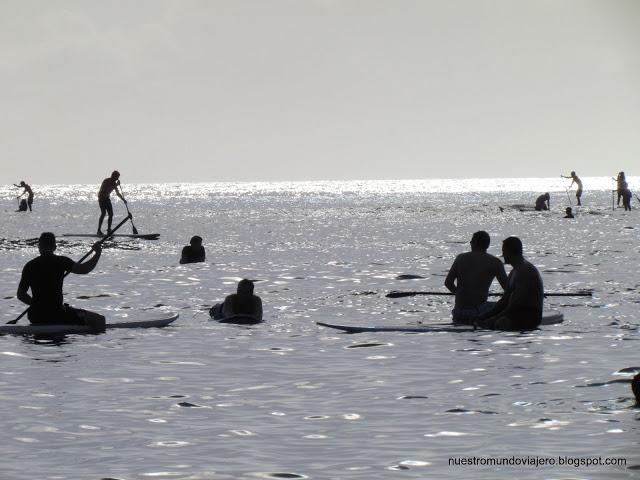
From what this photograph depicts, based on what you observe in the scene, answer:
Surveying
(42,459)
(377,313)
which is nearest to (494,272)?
(377,313)

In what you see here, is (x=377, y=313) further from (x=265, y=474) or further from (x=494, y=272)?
(x=265, y=474)

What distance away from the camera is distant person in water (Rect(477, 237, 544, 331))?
16.6 metres

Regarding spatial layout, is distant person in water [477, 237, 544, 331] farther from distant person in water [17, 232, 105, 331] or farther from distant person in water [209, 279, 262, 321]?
distant person in water [17, 232, 105, 331]

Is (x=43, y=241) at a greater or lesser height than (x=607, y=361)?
greater

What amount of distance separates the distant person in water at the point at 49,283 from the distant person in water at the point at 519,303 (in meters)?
5.87

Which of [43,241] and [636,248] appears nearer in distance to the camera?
[43,241]

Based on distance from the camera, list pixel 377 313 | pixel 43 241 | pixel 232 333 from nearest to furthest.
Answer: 1. pixel 43 241
2. pixel 232 333
3. pixel 377 313

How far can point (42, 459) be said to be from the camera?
31.8ft

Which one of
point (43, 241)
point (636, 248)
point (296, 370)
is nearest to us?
point (296, 370)

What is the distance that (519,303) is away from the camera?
56.8 feet

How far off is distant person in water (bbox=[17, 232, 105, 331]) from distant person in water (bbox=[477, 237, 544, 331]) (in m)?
5.87

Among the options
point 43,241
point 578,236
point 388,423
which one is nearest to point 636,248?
point 578,236

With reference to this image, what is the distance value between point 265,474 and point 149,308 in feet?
49.6

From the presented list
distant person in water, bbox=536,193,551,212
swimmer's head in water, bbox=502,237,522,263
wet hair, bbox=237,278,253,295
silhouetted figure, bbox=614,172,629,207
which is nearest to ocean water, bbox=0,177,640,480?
wet hair, bbox=237,278,253,295
